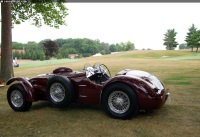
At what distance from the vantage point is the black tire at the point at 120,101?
16.3 feet

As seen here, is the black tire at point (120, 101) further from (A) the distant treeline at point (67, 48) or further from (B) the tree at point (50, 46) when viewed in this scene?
(A) the distant treeline at point (67, 48)

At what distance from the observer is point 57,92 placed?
5785mm

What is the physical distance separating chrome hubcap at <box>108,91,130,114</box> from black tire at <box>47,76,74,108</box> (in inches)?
40.7

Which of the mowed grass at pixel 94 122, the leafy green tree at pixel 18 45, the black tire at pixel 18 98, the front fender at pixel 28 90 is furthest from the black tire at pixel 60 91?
the leafy green tree at pixel 18 45

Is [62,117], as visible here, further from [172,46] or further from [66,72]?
[172,46]

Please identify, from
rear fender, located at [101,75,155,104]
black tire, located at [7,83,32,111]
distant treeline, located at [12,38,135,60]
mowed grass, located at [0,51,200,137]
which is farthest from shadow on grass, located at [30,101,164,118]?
distant treeline, located at [12,38,135,60]

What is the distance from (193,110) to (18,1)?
479 inches

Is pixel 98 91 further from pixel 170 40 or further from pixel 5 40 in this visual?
pixel 170 40

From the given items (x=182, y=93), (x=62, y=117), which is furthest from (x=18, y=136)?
(x=182, y=93)

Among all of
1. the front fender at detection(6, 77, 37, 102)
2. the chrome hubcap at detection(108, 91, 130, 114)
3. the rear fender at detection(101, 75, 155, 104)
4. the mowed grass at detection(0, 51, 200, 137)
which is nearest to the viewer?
the mowed grass at detection(0, 51, 200, 137)

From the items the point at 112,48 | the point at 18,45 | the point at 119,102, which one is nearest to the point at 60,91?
the point at 119,102

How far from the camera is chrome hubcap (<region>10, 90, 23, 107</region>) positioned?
241 inches

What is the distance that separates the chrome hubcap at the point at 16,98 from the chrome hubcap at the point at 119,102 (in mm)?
2482

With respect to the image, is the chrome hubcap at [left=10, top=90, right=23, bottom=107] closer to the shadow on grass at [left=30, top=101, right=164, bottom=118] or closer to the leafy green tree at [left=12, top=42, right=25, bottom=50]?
the shadow on grass at [left=30, top=101, right=164, bottom=118]
